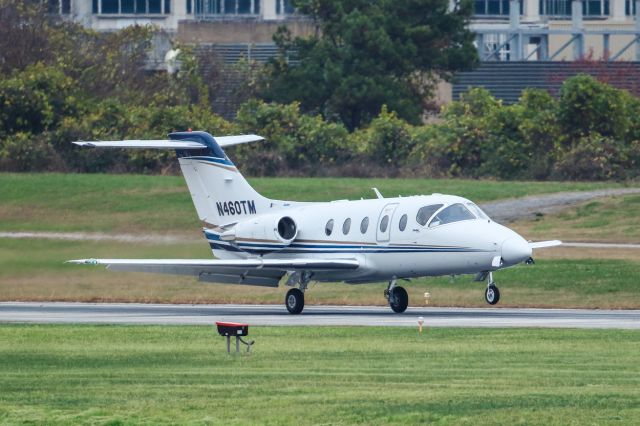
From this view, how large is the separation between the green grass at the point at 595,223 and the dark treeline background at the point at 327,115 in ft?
23.2

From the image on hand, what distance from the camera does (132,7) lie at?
113438 mm

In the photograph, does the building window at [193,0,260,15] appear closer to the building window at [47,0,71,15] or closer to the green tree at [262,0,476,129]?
the building window at [47,0,71,15]

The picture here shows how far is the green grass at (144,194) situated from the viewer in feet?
178

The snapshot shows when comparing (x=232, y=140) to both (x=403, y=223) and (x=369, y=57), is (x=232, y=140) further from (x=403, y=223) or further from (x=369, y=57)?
(x=369, y=57)

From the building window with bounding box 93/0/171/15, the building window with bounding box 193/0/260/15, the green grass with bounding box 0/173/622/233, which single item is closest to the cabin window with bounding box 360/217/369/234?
the green grass with bounding box 0/173/622/233

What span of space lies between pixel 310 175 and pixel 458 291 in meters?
24.7

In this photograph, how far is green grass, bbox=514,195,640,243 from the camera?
161ft

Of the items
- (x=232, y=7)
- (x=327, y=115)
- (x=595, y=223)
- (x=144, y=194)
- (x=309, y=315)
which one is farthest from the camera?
(x=232, y=7)

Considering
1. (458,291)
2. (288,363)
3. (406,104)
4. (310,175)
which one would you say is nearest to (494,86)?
(406,104)

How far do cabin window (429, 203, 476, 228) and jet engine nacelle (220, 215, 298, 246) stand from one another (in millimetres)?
3990

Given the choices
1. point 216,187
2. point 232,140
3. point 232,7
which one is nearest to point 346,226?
point 216,187

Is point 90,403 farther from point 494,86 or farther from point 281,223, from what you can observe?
point 494,86

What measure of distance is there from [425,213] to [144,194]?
25286 mm

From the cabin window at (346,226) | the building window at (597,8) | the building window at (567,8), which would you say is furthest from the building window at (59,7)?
the cabin window at (346,226)
